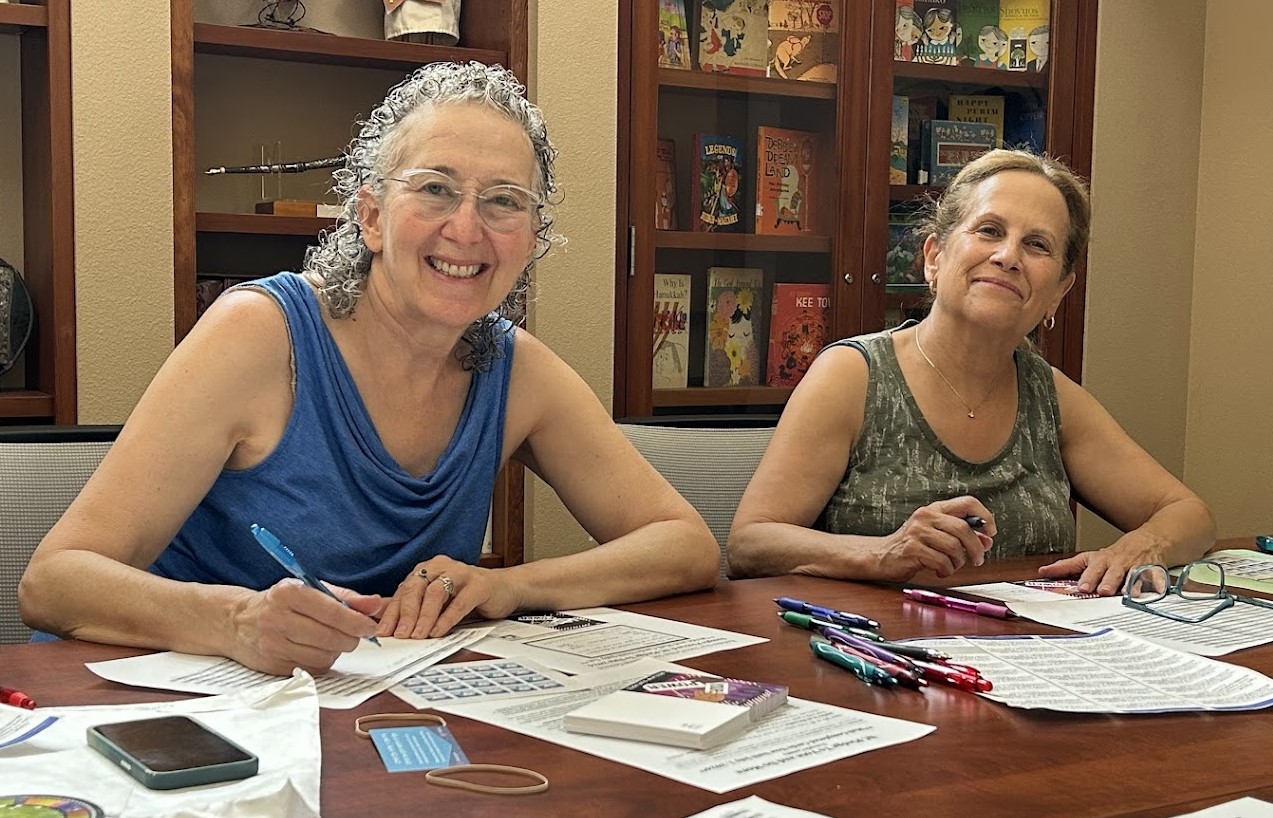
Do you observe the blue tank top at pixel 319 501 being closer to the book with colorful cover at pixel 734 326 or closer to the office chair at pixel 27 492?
the office chair at pixel 27 492

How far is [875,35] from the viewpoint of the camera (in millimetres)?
3330

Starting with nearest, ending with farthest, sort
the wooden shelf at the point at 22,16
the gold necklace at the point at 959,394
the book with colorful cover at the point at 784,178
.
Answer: the gold necklace at the point at 959,394 → the wooden shelf at the point at 22,16 → the book with colorful cover at the point at 784,178

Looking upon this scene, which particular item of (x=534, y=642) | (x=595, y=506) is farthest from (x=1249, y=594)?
(x=534, y=642)

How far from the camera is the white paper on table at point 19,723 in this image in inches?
37.6

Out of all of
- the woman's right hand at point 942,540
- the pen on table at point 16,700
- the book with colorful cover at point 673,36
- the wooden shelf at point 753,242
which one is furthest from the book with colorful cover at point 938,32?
the pen on table at point 16,700

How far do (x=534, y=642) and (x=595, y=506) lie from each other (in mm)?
502

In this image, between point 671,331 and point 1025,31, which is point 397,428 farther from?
point 1025,31

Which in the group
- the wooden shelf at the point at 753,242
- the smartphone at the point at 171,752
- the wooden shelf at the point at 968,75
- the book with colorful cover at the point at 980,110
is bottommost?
the smartphone at the point at 171,752

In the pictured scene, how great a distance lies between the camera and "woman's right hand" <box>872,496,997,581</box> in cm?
169

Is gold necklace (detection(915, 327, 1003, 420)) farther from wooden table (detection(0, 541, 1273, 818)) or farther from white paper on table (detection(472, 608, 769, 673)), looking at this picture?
wooden table (detection(0, 541, 1273, 818))

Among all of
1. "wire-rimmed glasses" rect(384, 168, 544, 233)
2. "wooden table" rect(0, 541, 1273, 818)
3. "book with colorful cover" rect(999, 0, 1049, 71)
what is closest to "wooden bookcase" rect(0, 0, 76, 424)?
"wire-rimmed glasses" rect(384, 168, 544, 233)

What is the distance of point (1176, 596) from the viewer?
1.72 m

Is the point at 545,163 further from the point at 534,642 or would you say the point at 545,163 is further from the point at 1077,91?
the point at 1077,91

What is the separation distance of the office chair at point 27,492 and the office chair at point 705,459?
80cm
